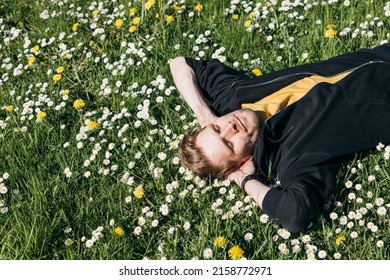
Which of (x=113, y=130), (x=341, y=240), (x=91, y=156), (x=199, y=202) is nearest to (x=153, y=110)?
(x=113, y=130)

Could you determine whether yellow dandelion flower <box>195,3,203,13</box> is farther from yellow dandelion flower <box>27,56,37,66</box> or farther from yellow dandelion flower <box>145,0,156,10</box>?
yellow dandelion flower <box>27,56,37,66</box>

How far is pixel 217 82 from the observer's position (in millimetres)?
4273

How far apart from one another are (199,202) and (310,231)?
0.65 metres

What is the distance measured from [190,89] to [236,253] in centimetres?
138

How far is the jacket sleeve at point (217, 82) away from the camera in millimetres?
4137

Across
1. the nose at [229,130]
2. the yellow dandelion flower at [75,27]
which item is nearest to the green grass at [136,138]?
the yellow dandelion flower at [75,27]

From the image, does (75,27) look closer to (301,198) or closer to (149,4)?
(149,4)

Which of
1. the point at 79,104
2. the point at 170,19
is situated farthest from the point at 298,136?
the point at 170,19

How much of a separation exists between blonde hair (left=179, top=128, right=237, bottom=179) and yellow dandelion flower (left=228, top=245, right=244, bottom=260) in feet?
1.95

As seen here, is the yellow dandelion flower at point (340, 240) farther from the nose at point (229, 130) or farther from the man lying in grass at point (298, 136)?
the nose at point (229, 130)

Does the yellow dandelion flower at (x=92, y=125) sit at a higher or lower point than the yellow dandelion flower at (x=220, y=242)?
higher
